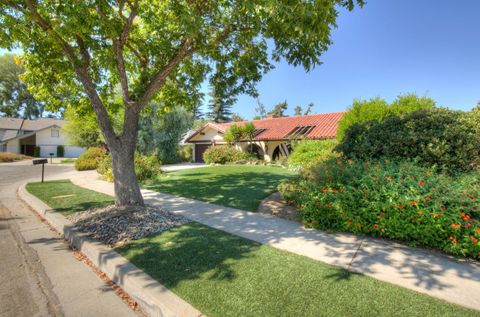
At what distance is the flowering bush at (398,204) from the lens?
374 cm

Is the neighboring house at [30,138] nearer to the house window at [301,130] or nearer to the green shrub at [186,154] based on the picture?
the green shrub at [186,154]

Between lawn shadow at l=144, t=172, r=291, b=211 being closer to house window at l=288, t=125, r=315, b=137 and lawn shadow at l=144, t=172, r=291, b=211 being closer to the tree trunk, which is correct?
the tree trunk

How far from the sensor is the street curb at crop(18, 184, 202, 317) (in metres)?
2.52

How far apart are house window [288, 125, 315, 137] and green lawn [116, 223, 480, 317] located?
1696cm

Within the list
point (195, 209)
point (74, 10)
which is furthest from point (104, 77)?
point (195, 209)

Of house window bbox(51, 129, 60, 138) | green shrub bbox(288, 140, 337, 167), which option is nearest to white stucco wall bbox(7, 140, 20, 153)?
house window bbox(51, 129, 60, 138)

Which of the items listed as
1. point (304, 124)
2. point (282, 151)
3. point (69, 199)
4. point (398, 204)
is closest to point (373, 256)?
point (398, 204)

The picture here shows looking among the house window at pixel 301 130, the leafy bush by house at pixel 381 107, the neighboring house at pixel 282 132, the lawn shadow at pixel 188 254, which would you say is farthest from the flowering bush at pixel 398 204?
the house window at pixel 301 130

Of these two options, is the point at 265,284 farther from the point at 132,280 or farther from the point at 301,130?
the point at 301,130

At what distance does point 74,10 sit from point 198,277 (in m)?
4.86

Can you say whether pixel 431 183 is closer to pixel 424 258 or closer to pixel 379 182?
pixel 379 182

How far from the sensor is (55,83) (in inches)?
276

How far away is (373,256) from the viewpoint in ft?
12.0

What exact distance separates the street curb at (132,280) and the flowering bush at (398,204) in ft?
10.8
